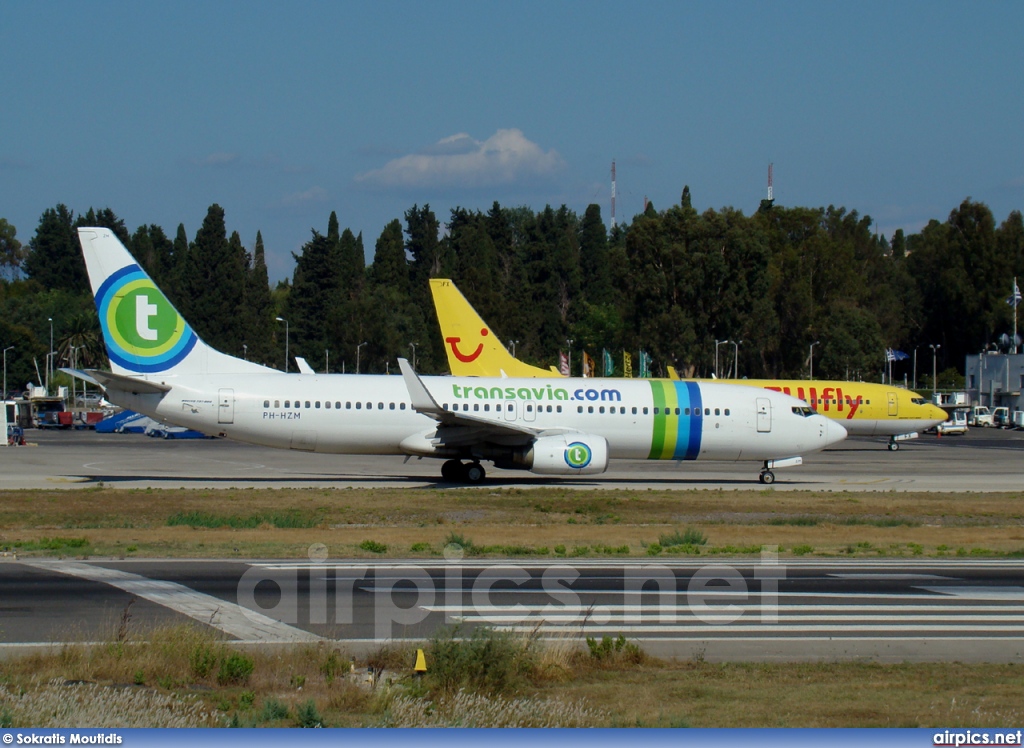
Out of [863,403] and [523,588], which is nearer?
[523,588]

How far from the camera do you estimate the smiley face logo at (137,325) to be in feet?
106

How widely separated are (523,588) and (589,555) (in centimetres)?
426

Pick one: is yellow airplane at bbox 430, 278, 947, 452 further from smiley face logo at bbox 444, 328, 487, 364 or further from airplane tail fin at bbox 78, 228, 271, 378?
airplane tail fin at bbox 78, 228, 271, 378

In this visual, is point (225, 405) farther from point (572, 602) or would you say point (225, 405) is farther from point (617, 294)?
point (617, 294)

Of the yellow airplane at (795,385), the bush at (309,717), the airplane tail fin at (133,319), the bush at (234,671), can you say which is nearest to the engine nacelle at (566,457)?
the airplane tail fin at (133,319)

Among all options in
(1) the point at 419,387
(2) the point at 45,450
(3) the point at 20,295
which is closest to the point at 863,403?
(1) the point at 419,387

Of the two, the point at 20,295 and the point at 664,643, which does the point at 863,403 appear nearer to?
A: the point at 664,643

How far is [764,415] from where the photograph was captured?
116ft

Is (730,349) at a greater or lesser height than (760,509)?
greater

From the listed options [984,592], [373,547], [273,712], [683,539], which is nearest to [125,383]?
→ [373,547]

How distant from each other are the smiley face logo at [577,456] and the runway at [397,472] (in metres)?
1.36

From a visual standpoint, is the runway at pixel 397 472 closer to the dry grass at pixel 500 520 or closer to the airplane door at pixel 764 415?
the airplane door at pixel 764 415

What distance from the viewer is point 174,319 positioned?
32969 mm

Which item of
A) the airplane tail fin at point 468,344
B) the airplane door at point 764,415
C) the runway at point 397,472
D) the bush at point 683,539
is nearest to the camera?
the bush at point 683,539
